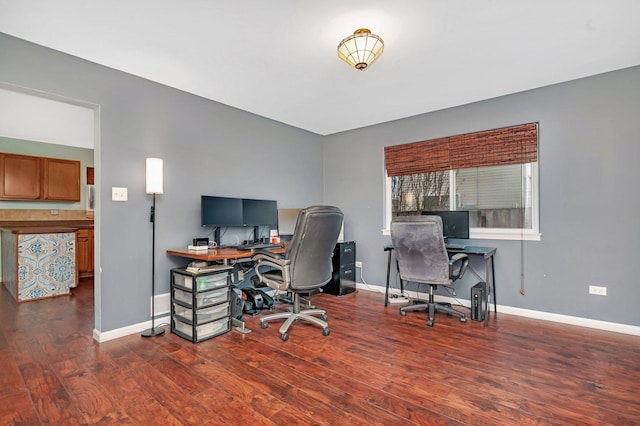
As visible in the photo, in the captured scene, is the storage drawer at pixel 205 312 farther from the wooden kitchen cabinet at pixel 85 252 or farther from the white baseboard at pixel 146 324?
the wooden kitchen cabinet at pixel 85 252

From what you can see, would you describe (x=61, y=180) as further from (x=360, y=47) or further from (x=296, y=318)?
(x=360, y=47)

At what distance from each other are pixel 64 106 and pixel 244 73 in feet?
8.32

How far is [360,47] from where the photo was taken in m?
2.24

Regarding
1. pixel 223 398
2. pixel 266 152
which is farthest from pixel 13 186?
pixel 223 398

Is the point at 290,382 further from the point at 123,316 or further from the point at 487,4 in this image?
the point at 487,4

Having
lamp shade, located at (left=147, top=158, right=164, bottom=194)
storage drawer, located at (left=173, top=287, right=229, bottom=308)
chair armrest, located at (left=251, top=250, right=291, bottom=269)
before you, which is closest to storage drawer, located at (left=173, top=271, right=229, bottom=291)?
storage drawer, located at (left=173, top=287, right=229, bottom=308)

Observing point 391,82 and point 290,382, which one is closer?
point 290,382

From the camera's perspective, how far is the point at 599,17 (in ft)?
6.92

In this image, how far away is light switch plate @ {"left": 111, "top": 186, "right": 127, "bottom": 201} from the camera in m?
2.78

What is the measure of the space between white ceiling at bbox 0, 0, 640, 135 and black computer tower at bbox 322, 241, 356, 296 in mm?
2025

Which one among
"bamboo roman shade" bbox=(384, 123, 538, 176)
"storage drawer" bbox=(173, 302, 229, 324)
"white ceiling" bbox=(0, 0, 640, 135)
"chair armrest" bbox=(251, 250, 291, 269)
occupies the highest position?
"white ceiling" bbox=(0, 0, 640, 135)

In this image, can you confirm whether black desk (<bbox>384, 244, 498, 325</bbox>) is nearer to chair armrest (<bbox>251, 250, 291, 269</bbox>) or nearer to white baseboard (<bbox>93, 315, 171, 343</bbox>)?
chair armrest (<bbox>251, 250, 291, 269</bbox>)

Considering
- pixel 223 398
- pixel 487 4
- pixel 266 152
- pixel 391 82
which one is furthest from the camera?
pixel 266 152

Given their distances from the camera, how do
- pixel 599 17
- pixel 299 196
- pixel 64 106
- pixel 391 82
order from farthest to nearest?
pixel 299 196, pixel 64 106, pixel 391 82, pixel 599 17
